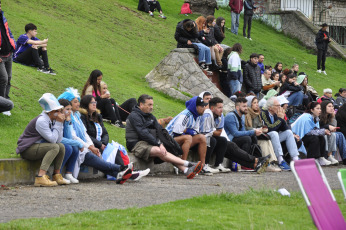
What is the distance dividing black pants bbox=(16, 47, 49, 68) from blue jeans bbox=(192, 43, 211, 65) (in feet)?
16.8

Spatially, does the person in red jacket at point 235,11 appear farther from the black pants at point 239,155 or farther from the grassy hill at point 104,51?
the black pants at point 239,155

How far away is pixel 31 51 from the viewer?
A: 16969 mm

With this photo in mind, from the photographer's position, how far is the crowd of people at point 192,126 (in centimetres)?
1116

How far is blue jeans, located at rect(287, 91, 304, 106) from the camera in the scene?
2055 cm

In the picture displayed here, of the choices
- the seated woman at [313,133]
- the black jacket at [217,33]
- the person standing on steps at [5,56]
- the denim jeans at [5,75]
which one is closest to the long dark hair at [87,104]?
the person standing on steps at [5,56]

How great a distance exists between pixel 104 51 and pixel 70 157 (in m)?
11.3

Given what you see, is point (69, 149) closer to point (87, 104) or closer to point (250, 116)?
point (87, 104)

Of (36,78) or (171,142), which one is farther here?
(36,78)

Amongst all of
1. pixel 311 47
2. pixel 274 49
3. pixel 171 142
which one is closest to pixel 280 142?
pixel 171 142

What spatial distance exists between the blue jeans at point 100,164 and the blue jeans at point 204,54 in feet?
30.0

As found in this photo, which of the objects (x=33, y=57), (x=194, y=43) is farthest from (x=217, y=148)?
(x=194, y=43)

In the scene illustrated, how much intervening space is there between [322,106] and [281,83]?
460 cm

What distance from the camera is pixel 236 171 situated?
15.1m

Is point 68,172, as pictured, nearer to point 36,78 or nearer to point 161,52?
point 36,78
